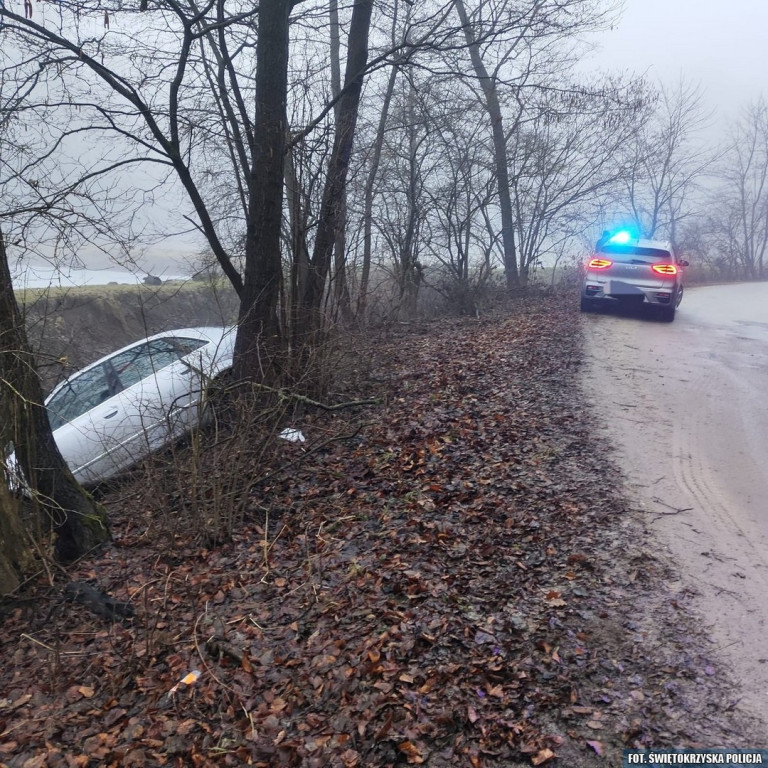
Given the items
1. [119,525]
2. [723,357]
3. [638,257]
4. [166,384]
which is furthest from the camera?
[638,257]

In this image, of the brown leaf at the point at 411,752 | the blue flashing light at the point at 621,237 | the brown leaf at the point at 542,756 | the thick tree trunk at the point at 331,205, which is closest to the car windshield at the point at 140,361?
the thick tree trunk at the point at 331,205

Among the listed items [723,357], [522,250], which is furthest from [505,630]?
[522,250]

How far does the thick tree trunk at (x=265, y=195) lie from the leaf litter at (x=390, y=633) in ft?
4.84

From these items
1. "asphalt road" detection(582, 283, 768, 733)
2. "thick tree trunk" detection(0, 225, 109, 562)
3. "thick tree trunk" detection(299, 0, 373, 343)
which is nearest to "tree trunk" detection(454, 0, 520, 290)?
"thick tree trunk" detection(299, 0, 373, 343)

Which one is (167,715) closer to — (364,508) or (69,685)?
(69,685)

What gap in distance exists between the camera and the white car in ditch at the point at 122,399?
682 cm

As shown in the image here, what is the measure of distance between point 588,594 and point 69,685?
3.55 m

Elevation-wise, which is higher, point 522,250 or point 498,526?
point 522,250

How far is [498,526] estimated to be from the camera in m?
5.46

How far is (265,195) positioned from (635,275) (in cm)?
918

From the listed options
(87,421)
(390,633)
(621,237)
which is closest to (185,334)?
(87,421)

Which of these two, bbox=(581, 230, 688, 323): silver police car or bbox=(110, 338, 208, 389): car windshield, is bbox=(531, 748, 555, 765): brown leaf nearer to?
bbox=(110, 338, 208, 389): car windshield

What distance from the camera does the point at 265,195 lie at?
26.3 ft

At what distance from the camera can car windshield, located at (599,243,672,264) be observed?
1416 centimetres
